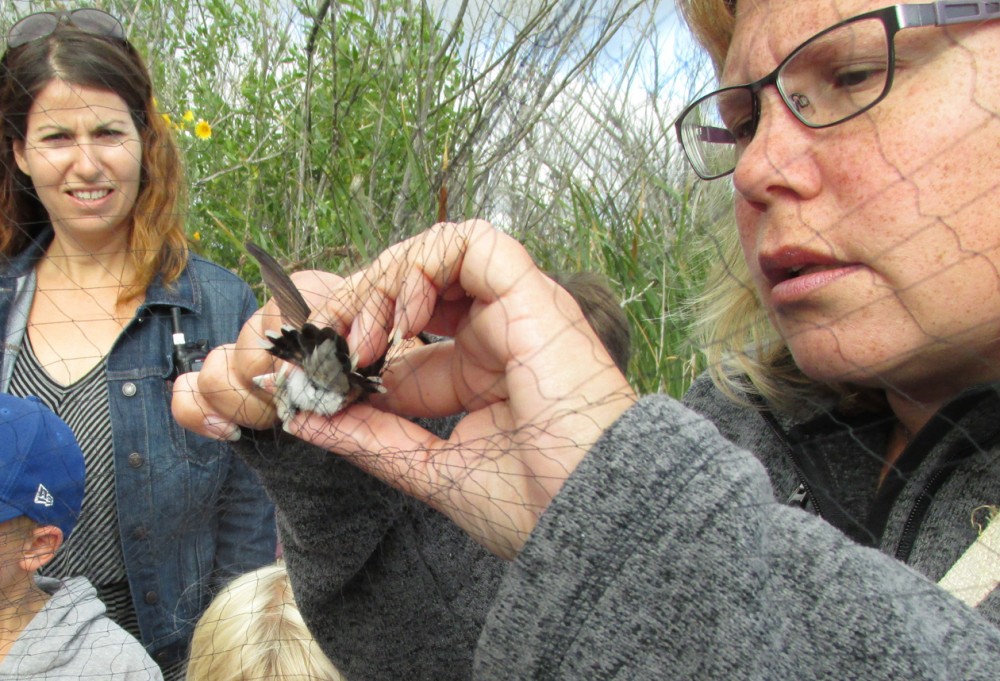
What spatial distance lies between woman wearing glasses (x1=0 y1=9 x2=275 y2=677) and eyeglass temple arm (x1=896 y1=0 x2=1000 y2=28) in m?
0.77

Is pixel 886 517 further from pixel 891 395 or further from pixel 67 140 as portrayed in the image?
pixel 67 140

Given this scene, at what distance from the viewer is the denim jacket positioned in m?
0.95

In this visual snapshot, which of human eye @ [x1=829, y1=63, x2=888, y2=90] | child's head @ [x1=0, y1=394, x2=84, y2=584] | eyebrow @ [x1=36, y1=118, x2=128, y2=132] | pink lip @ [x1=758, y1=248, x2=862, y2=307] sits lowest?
child's head @ [x1=0, y1=394, x2=84, y2=584]

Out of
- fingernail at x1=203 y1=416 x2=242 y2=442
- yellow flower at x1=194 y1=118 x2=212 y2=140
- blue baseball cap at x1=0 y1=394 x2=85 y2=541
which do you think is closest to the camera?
fingernail at x1=203 y1=416 x2=242 y2=442

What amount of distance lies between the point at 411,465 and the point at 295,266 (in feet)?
1.30

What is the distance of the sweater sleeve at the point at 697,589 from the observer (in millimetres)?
460

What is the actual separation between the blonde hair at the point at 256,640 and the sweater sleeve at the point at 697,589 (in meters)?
0.60

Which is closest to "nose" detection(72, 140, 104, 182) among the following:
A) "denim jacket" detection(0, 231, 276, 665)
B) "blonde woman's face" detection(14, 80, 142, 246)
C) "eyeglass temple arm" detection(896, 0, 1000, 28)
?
"blonde woman's face" detection(14, 80, 142, 246)

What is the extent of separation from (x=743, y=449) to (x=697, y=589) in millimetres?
136

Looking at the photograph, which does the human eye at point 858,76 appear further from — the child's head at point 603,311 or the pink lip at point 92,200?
the pink lip at point 92,200

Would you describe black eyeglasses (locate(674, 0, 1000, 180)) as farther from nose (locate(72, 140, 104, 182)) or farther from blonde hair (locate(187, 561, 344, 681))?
blonde hair (locate(187, 561, 344, 681))

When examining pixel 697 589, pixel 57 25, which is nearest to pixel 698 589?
pixel 697 589

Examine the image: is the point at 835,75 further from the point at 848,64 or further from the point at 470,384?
the point at 470,384

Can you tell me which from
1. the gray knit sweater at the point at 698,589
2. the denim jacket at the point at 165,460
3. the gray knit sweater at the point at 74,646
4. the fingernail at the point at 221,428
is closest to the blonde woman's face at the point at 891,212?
the gray knit sweater at the point at 698,589
